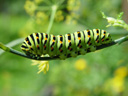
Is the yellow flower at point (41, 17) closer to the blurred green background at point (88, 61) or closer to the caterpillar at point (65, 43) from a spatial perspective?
the blurred green background at point (88, 61)

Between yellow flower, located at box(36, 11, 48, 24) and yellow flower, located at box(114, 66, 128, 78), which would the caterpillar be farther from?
yellow flower, located at box(114, 66, 128, 78)

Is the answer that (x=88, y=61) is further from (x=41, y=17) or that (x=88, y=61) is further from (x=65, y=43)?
(x=65, y=43)

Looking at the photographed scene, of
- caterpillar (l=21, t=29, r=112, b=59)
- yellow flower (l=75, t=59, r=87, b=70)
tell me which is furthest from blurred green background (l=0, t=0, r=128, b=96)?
caterpillar (l=21, t=29, r=112, b=59)

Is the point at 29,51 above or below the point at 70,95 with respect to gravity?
below

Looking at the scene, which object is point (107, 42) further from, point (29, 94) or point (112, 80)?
point (29, 94)

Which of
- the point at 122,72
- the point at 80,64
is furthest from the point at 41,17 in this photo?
the point at 122,72

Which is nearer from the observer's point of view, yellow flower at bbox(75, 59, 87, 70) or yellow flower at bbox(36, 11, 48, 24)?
yellow flower at bbox(36, 11, 48, 24)

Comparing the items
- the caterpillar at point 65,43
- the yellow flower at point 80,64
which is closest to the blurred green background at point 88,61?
the yellow flower at point 80,64

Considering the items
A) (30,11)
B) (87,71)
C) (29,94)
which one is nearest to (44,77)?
(29,94)
